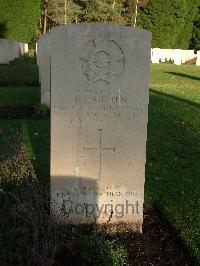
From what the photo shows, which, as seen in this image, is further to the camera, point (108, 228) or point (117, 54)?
point (108, 228)

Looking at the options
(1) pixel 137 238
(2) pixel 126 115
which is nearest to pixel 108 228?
(1) pixel 137 238

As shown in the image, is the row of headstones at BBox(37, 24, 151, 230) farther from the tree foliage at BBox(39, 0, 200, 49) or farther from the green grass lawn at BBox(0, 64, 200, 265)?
the tree foliage at BBox(39, 0, 200, 49)

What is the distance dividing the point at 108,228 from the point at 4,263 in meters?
1.36

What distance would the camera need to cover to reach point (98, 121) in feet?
15.2

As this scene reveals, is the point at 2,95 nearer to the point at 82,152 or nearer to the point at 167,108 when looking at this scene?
the point at 167,108

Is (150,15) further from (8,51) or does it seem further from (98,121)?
(98,121)

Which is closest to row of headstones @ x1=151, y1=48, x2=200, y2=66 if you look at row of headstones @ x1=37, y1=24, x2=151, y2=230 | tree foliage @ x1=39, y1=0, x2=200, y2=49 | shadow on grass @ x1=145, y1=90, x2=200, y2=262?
tree foliage @ x1=39, y1=0, x2=200, y2=49

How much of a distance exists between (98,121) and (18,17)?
2773cm

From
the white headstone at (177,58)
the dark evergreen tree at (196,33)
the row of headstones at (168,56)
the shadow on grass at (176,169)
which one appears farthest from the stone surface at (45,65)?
the dark evergreen tree at (196,33)

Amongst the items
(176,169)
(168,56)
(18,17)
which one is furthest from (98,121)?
(168,56)

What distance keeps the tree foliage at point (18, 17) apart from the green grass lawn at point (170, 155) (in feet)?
59.2

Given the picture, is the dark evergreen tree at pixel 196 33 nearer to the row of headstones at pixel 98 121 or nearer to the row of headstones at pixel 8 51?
the row of headstones at pixel 8 51

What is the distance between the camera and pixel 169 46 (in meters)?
44.1

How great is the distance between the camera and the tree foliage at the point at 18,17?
29984 millimetres
